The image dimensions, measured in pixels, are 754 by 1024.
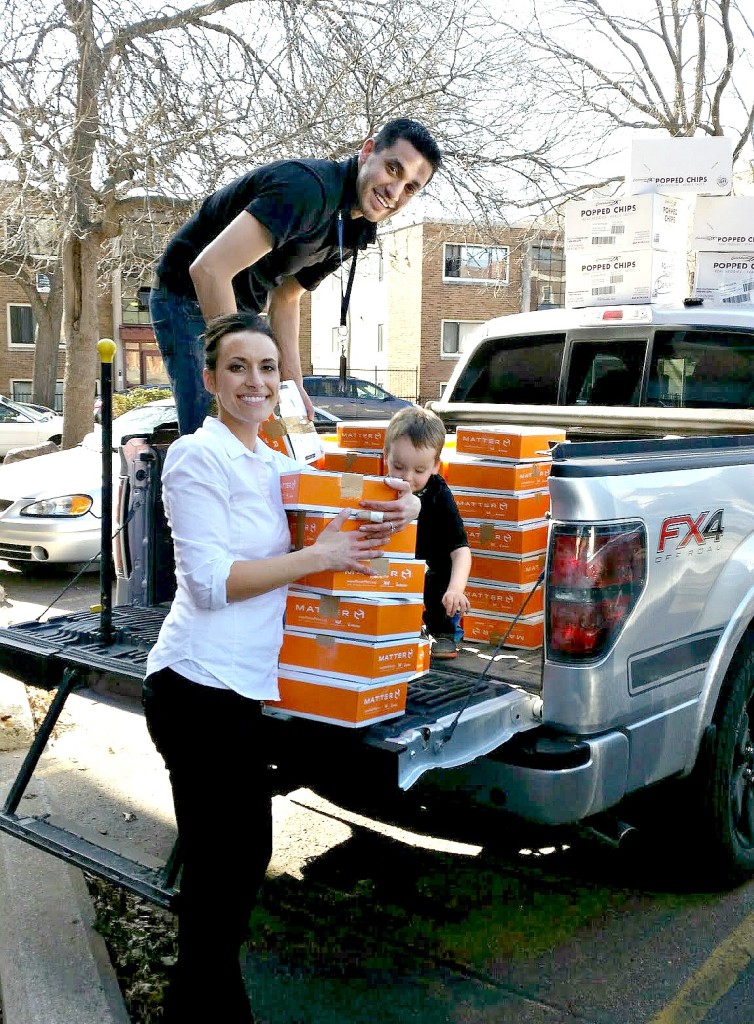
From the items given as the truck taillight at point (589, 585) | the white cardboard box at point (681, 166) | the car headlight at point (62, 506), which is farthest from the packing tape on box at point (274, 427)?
the car headlight at point (62, 506)

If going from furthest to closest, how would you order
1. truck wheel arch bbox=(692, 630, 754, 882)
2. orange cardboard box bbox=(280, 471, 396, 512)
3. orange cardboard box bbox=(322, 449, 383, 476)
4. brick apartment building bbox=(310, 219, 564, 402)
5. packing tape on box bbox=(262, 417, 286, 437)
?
brick apartment building bbox=(310, 219, 564, 402) → orange cardboard box bbox=(322, 449, 383, 476) → truck wheel arch bbox=(692, 630, 754, 882) → packing tape on box bbox=(262, 417, 286, 437) → orange cardboard box bbox=(280, 471, 396, 512)

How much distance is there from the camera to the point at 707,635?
10.6 ft

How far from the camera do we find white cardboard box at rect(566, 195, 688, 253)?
5059 millimetres

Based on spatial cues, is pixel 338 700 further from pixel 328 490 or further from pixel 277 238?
pixel 277 238

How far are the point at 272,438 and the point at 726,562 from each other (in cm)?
149

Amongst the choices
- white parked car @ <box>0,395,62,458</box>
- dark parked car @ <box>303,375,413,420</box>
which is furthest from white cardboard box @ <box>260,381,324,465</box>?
white parked car @ <box>0,395,62,458</box>

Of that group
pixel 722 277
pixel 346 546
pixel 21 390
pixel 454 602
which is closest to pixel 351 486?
pixel 346 546

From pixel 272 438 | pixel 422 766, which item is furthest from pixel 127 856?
pixel 272 438

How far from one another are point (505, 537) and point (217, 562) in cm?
173

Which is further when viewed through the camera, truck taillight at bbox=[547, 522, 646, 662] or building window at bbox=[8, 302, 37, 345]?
building window at bbox=[8, 302, 37, 345]

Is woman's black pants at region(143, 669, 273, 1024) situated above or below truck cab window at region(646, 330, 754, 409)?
below

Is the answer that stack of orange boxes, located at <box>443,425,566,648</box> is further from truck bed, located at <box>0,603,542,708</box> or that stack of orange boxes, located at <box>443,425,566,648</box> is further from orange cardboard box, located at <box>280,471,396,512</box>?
orange cardboard box, located at <box>280,471,396,512</box>

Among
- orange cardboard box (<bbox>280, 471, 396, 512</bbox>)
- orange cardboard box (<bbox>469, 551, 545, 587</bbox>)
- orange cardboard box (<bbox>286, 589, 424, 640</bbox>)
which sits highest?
orange cardboard box (<bbox>280, 471, 396, 512</bbox>)

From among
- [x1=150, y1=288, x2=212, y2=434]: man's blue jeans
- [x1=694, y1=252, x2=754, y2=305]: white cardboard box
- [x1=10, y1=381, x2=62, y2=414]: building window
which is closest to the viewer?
[x1=150, y1=288, x2=212, y2=434]: man's blue jeans
